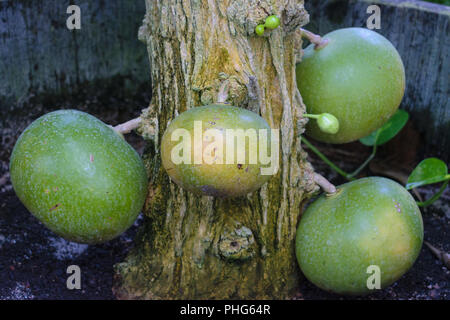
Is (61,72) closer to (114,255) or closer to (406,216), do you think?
(114,255)

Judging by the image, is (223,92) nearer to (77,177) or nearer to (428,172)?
(77,177)

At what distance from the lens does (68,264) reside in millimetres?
1447

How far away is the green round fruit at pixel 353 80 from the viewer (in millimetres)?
1336

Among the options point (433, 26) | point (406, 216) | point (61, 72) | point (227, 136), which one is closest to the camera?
point (227, 136)

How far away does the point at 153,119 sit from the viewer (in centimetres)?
129

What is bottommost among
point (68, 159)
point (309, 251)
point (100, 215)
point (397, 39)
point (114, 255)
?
point (114, 255)

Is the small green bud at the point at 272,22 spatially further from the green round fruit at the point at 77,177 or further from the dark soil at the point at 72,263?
the dark soil at the point at 72,263

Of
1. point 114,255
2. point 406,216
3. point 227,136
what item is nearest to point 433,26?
point 406,216

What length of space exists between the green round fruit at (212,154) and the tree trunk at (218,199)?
0.45 ft

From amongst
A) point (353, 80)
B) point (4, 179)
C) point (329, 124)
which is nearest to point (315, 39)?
point (353, 80)

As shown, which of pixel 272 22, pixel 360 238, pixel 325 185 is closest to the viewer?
pixel 272 22

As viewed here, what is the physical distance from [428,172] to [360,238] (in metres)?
0.44

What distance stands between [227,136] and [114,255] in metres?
0.67

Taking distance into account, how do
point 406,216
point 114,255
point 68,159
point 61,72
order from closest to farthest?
1. point 68,159
2. point 406,216
3. point 114,255
4. point 61,72
